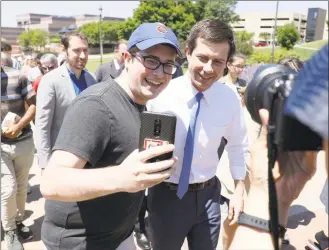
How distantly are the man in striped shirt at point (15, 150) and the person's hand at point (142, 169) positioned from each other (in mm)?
2397

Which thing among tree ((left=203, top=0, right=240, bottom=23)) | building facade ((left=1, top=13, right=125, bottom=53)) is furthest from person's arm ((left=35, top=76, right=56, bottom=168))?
building facade ((left=1, top=13, right=125, bottom=53))

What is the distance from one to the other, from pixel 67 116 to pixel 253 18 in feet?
294

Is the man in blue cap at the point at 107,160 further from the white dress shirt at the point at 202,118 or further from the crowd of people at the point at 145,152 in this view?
the white dress shirt at the point at 202,118

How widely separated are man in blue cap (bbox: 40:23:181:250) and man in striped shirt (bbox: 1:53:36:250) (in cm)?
180

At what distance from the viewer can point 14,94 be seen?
11.2 ft

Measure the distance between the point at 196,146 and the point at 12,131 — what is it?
1954mm

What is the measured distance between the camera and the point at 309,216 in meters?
4.10

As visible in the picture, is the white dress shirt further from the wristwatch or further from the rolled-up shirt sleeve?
the wristwatch

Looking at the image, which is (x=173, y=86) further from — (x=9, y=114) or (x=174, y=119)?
(x=9, y=114)

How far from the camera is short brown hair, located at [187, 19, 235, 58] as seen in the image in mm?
2285

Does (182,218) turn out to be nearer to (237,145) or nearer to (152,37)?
(237,145)

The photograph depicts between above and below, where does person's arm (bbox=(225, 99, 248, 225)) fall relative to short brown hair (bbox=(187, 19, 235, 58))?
below

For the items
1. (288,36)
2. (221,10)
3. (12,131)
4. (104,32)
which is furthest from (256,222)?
(104,32)

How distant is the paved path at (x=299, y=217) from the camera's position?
355 cm
